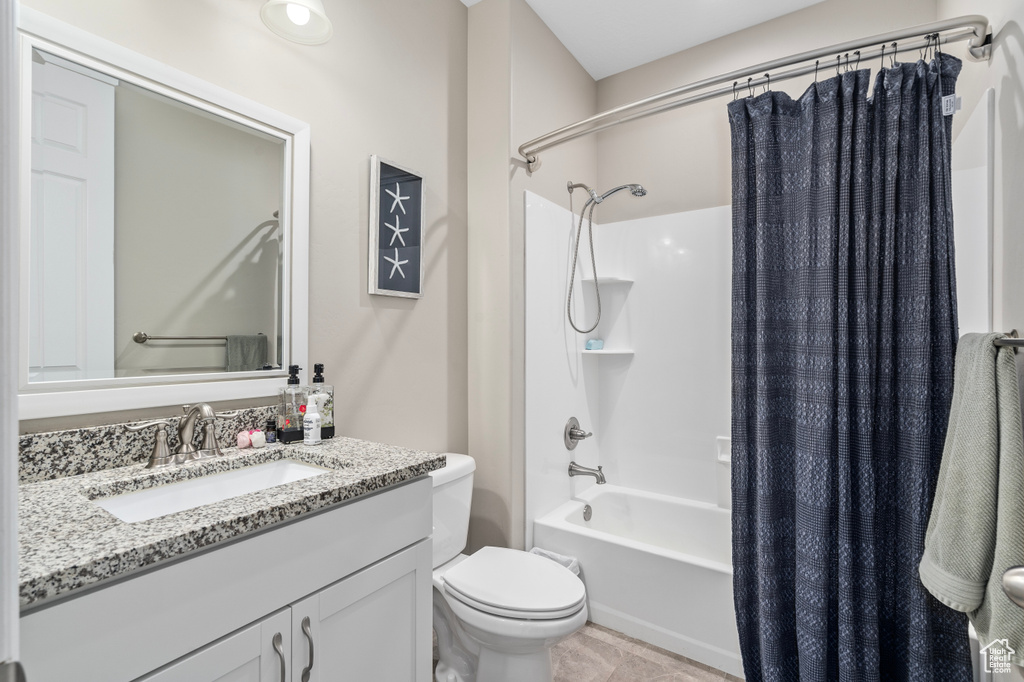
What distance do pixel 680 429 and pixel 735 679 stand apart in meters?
1.09

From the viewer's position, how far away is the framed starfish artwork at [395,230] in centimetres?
176

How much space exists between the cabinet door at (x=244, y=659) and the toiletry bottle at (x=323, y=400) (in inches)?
23.7

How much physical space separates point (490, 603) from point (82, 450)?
113cm

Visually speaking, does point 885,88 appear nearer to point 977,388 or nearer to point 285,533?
point 977,388

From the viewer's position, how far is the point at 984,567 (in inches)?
39.6

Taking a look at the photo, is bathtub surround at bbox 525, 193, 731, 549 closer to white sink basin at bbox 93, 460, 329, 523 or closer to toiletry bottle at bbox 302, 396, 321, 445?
toiletry bottle at bbox 302, 396, 321, 445

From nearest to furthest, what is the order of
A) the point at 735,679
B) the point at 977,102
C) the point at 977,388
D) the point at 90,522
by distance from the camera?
1. the point at 90,522
2. the point at 977,388
3. the point at 977,102
4. the point at 735,679

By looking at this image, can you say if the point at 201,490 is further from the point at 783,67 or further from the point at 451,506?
the point at 783,67

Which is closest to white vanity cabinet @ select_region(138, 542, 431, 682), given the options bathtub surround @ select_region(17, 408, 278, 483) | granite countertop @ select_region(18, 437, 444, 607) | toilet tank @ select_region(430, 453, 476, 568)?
granite countertop @ select_region(18, 437, 444, 607)

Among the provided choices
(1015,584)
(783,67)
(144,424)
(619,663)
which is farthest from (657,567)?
(783,67)

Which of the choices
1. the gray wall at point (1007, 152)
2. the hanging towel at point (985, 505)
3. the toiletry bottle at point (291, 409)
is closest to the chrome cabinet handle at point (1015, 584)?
the hanging towel at point (985, 505)

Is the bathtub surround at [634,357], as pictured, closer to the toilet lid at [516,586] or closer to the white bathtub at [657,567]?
the white bathtub at [657,567]

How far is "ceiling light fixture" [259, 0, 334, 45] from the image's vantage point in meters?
1.28

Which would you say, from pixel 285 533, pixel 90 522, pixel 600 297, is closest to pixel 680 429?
pixel 600 297
